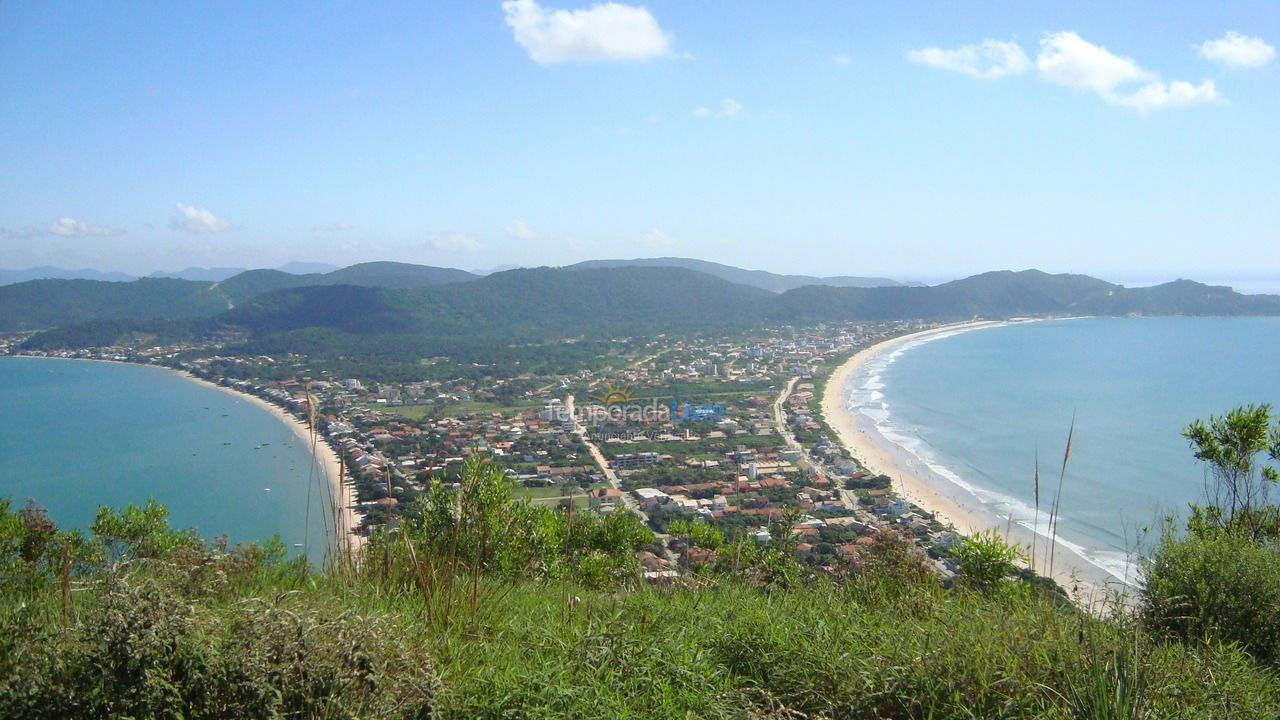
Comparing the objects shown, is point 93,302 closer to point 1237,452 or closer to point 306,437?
point 306,437

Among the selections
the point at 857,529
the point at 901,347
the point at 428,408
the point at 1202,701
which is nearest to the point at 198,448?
the point at 428,408

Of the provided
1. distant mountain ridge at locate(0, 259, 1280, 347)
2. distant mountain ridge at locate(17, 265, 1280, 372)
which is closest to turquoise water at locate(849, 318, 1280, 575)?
distant mountain ridge at locate(0, 259, 1280, 347)

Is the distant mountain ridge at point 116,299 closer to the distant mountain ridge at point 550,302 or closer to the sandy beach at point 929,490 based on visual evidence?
the distant mountain ridge at point 550,302

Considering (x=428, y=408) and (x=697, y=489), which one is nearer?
(x=697, y=489)

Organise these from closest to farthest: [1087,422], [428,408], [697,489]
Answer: [697,489] < [1087,422] < [428,408]

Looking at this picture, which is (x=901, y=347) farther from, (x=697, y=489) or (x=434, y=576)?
(x=434, y=576)

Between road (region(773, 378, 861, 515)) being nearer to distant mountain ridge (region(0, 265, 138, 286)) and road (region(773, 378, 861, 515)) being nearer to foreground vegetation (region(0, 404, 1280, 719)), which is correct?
foreground vegetation (region(0, 404, 1280, 719))
